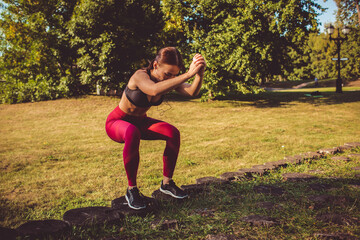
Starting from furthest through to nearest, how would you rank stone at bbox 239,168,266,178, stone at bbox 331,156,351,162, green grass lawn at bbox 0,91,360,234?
stone at bbox 331,156,351,162 < green grass lawn at bbox 0,91,360,234 < stone at bbox 239,168,266,178

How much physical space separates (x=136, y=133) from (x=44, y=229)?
4.12 feet

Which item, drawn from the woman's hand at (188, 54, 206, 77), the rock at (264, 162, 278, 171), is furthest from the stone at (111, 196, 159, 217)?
the rock at (264, 162, 278, 171)

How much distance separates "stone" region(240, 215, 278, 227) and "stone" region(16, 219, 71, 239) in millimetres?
1694

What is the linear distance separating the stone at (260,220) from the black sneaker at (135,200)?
1080 millimetres

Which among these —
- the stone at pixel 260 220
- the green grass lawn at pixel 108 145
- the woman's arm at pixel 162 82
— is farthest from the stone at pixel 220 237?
the green grass lawn at pixel 108 145

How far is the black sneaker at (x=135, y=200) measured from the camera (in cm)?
294

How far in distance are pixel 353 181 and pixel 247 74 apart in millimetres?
12286

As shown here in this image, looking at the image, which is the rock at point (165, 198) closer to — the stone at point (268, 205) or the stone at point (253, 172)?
the stone at point (268, 205)

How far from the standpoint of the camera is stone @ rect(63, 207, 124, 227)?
2605 mm

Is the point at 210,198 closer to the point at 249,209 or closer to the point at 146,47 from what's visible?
the point at 249,209

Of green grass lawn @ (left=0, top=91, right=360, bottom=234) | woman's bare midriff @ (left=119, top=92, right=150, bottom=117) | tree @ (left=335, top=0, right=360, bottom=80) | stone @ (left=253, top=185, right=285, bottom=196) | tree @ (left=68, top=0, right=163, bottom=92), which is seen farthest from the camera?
tree @ (left=335, top=0, right=360, bottom=80)

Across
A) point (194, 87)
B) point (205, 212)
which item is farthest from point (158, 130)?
point (205, 212)

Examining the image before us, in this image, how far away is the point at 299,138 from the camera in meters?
8.59

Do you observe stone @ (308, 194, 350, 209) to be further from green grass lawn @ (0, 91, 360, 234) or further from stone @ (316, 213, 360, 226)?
green grass lawn @ (0, 91, 360, 234)
